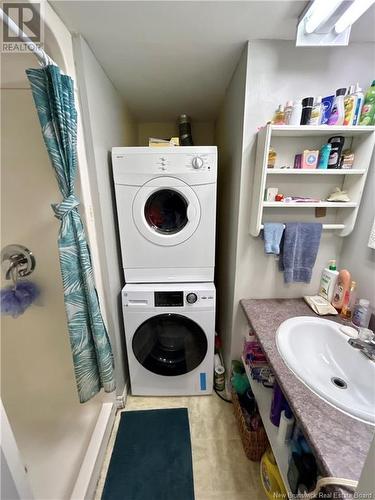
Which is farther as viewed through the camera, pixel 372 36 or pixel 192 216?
pixel 192 216

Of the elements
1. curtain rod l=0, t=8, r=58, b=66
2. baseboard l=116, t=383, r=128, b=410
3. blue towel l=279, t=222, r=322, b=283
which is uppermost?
curtain rod l=0, t=8, r=58, b=66

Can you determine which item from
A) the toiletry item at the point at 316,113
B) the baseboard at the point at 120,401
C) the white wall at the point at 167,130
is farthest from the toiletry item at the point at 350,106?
the baseboard at the point at 120,401

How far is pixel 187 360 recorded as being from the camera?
1512mm

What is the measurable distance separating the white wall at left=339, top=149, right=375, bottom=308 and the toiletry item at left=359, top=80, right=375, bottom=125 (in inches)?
7.7

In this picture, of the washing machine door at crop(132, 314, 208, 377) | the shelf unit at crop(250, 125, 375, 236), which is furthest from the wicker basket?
the shelf unit at crop(250, 125, 375, 236)

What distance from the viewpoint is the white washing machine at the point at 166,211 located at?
1269 millimetres

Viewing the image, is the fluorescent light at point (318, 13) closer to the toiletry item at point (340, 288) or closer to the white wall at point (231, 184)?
the white wall at point (231, 184)

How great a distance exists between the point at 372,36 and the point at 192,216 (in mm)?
1248

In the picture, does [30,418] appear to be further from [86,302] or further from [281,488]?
[281,488]

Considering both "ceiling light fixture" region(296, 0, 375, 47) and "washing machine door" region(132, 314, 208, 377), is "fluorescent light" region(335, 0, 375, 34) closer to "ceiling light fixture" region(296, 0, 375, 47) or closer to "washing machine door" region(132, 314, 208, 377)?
"ceiling light fixture" region(296, 0, 375, 47)

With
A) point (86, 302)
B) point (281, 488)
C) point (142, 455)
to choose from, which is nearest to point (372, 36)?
point (86, 302)

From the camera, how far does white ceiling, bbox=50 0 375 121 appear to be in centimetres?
87

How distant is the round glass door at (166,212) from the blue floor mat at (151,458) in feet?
4.28

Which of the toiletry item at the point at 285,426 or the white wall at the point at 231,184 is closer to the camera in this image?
the toiletry item at the point at 285,426
